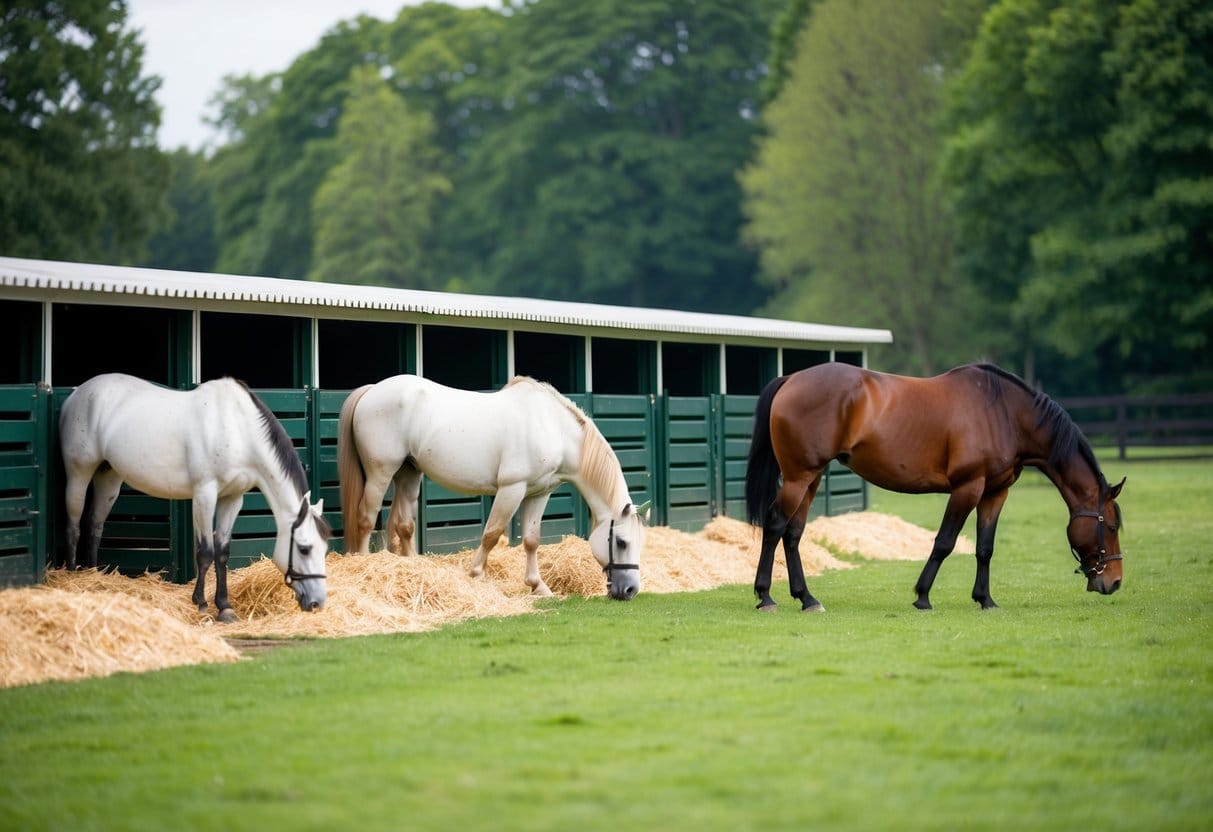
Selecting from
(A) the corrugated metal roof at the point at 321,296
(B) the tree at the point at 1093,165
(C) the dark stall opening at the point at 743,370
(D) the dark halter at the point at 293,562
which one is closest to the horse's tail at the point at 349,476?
(A) the corrugated metal roof at the point at 321,296

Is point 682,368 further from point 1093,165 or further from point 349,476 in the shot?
point 1093,165

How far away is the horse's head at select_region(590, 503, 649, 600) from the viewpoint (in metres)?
10.9

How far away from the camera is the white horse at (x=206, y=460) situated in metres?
9.41

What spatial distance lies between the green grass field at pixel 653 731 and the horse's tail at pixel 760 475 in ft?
4.98

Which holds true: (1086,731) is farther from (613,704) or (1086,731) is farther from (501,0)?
(501,0)

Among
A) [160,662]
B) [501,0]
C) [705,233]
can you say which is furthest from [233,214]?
[160,662]

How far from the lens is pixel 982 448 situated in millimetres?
10477

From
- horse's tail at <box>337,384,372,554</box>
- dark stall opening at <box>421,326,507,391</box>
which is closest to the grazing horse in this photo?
horse's tail at <box>337,384,372,554</box>

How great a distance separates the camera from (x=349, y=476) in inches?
438

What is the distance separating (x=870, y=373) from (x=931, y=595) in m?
2.00

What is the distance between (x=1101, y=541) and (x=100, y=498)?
7.41m

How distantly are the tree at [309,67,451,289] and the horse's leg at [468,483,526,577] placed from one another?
36.5 m

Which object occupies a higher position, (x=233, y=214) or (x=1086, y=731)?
(x=233, y=214)

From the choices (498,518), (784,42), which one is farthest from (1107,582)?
(784,42)
